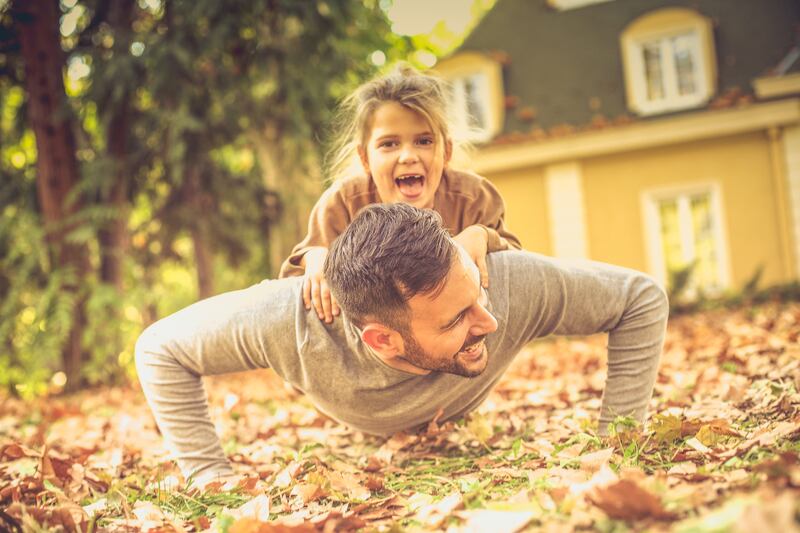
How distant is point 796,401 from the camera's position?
2289mm

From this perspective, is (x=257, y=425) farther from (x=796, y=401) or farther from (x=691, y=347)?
(x=691, y=347)

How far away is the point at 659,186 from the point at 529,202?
236cm

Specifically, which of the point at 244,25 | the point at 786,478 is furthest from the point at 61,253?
the point at 786,478

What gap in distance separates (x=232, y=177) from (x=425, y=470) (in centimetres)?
604

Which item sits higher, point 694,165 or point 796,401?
point 694,165

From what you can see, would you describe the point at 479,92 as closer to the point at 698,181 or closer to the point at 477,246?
the point at 698,181

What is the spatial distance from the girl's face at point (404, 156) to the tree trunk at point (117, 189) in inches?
199

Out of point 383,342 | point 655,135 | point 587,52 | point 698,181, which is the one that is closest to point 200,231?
point 383,342

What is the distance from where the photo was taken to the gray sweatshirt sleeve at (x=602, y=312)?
2381 mm

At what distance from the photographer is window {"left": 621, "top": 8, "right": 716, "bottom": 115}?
12.1 meters

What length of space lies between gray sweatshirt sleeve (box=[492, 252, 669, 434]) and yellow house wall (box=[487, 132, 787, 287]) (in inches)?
390

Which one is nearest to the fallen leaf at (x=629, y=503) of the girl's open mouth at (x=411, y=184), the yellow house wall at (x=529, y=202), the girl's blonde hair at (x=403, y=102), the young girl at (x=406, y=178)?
the young girl at (x=406, y=178)

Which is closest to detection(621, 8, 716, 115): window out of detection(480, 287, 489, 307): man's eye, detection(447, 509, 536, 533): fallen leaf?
detection(480, 287, 489, 307): man's eye

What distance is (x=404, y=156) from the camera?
2834mm
